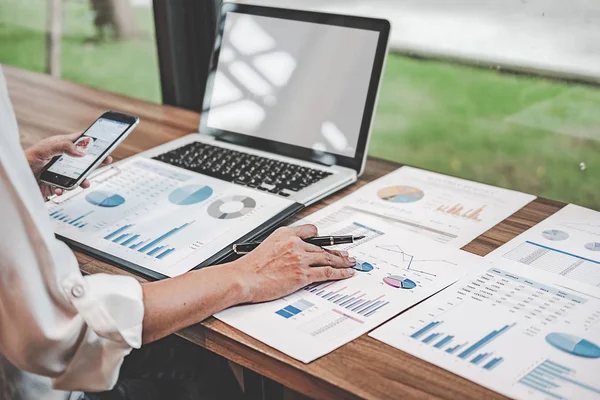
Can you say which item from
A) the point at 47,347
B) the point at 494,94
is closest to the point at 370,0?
the point at 494,94

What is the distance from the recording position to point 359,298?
42.2 inches

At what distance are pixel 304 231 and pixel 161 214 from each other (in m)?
0.29

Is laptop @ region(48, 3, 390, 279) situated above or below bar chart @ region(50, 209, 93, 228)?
above

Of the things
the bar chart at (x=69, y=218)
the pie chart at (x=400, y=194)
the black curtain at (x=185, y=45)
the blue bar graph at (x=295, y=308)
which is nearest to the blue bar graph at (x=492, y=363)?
the blue bar graph at (x=295, y=308)

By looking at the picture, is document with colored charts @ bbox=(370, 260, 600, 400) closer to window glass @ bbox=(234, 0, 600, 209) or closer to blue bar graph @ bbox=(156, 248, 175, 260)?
blue bar graph @ bbox=(156, 248, 175, 260)

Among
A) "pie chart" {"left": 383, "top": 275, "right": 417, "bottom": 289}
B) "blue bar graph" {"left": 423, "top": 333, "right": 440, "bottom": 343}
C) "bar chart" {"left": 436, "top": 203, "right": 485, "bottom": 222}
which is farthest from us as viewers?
"bar chart" {"left": 436, "top": 203, "right": 485, "bottom": 222}

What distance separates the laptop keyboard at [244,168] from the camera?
4.61 ft

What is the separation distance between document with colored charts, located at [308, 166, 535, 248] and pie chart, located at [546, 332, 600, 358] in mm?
271

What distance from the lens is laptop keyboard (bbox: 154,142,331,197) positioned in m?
1.41

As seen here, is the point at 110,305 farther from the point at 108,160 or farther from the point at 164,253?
the point at 108,160

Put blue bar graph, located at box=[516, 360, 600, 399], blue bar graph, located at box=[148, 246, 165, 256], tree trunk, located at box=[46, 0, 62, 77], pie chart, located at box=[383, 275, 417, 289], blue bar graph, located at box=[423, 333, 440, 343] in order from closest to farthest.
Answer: blue bar graph, located at box=[516, 360, 600, 399] → blue bar graph, located at box=[423, 333, 440, 343] → pie chart, located at box=[383, 275, 417, 289] → blue bar graph, located at box=[148, 246, 165, 256] → tree trunk, located at box=[46, 0, 62, 77]

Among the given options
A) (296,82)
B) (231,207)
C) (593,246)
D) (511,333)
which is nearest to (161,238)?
(231,207)

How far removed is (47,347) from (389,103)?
1.22 m

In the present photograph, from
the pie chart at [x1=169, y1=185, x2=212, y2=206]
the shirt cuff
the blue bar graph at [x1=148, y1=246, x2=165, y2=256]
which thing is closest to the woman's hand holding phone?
the pie chart at [x1=169, y1=185, x2=212, y2=206]
